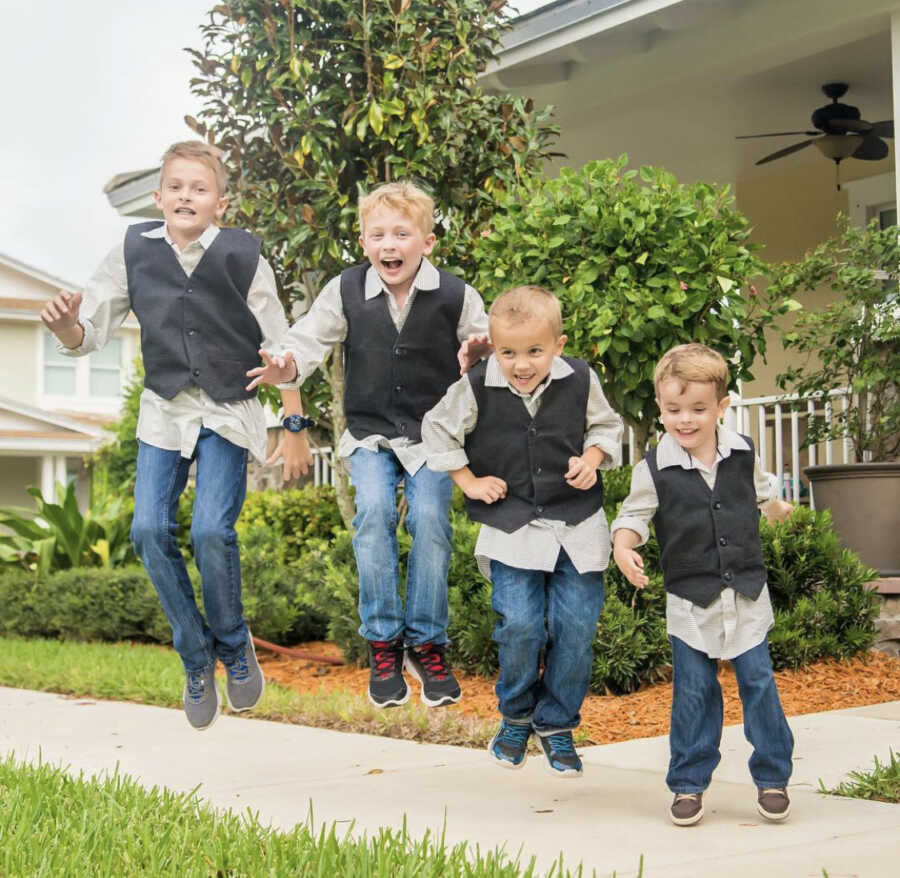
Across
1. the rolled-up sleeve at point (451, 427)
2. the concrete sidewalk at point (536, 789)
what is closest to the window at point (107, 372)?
the concrete sidewalk at point (536, 789)

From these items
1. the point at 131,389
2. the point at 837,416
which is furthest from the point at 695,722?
the point at 131,389

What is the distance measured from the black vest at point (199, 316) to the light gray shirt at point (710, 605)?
1.47m

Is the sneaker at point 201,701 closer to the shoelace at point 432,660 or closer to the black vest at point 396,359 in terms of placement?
the shoelace at point 432,660

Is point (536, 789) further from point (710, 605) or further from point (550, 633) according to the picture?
point (710, 605)

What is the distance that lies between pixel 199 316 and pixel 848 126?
779 centimetres

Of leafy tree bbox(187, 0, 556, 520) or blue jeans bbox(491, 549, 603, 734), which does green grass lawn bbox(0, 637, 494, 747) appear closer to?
blue jeans bbox(491, 549, 603, 734)

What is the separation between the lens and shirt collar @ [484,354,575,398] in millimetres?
4512

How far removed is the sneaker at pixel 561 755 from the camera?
450 cm

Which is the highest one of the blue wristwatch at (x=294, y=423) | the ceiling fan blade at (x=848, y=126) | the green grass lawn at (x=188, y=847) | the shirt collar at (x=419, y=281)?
the ceiling fan blade at (x=848, y=126)

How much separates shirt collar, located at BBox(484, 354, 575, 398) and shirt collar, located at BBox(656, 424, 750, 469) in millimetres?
416

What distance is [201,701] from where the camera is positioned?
486 cm

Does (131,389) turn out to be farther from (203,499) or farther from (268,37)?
(203,499)

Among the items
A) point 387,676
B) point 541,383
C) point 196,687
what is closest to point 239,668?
point 196,687

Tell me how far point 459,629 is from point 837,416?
10.0ft
